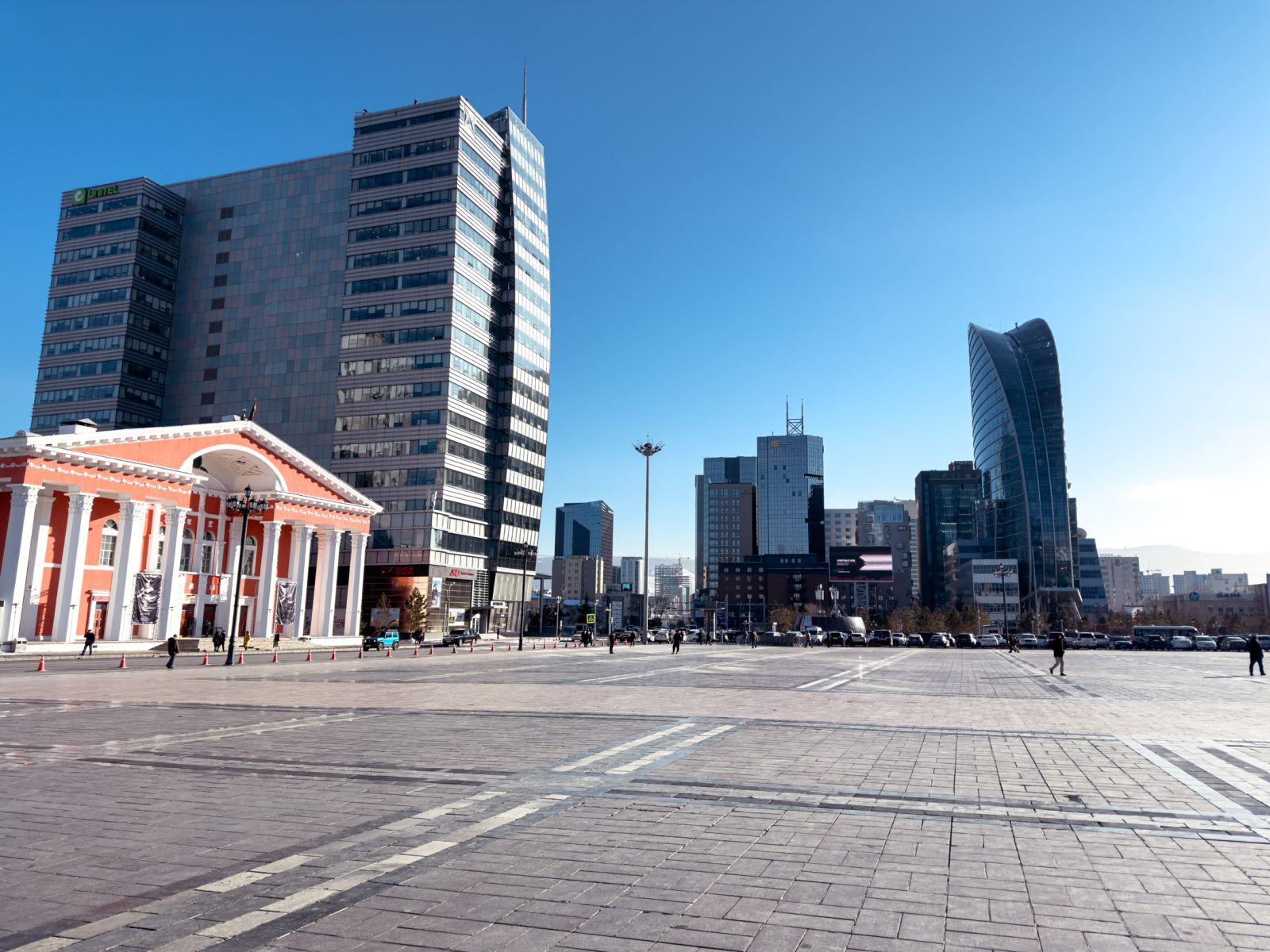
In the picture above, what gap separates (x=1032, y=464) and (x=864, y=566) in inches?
2002

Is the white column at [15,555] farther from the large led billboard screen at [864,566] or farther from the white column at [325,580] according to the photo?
the large led billboard screen at [864,566]

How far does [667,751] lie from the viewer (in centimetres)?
1232

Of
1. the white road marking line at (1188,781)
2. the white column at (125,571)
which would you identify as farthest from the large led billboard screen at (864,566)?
the white road marking line at (1188,781)

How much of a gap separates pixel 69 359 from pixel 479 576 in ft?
201

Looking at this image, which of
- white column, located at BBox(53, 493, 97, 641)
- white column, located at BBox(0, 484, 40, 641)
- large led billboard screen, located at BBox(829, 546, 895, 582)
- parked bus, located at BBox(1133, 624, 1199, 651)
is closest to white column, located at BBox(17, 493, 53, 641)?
white column, located at BBox(53, 493, 97, 641)

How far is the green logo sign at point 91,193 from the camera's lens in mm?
106688

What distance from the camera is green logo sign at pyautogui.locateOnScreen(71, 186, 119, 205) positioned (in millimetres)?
106688

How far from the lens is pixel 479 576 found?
96.3 m

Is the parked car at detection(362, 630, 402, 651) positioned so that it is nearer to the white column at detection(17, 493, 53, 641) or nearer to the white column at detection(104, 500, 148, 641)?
the white column at detection(104, 500, 148, 641)

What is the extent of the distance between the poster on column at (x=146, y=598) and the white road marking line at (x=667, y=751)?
4717 cm

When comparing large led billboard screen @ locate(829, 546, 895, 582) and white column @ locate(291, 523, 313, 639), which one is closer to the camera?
white column @ locate(291, 523, 313, 639)

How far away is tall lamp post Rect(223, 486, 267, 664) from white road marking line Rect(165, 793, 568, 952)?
3288 cm

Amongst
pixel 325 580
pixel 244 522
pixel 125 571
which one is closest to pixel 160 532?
pixel 125 571

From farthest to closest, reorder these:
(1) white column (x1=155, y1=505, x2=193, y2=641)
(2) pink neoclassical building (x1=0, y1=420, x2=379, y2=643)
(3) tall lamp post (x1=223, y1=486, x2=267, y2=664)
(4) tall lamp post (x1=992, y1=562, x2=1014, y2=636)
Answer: (4) tall lamp post (x1=992, y1=562, x2=1014, y2=636)
(1) white column (x1=155, y1=505, x2=193, y2=641)
(2) pink neoclassical building (x1=0, y1=420, x2=379, y2=643)
(3) tall lamp post (x1=223, y1=486, x2=267, y2=664)
